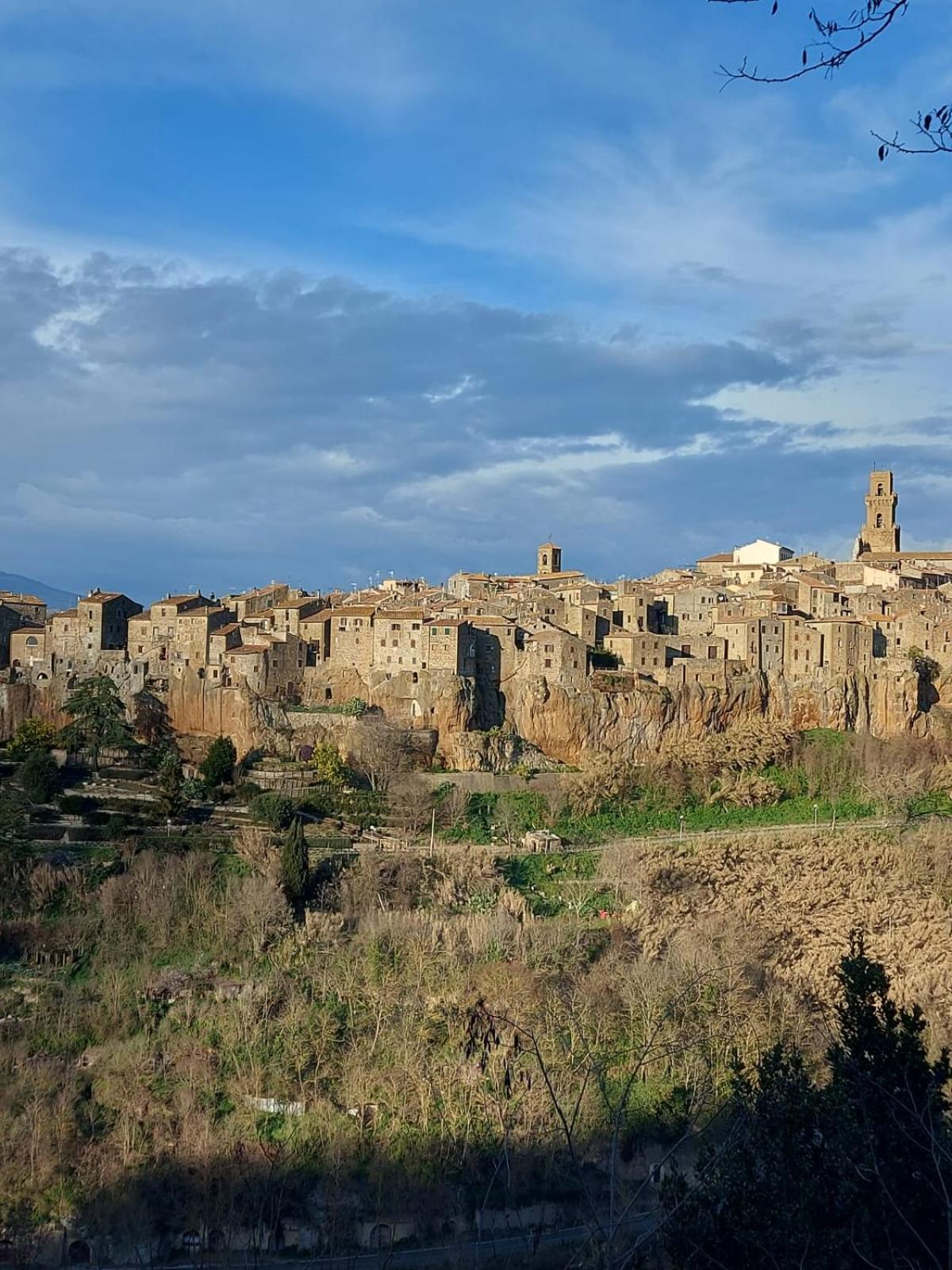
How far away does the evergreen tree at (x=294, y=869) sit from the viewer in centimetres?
2966

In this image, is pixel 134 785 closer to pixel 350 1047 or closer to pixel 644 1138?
pixel 350 1047

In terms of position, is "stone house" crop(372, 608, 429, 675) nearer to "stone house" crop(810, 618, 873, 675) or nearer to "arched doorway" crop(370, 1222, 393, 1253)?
"stone house" crop(810, 618, 873, 675)

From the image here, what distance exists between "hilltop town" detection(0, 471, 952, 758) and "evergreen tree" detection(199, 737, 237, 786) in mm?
1875

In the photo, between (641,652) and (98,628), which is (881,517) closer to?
(641,652)

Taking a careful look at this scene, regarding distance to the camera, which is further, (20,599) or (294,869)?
(20,599)

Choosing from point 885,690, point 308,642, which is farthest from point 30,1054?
point 885,690

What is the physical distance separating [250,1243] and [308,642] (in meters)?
23.4

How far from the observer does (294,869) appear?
1174 inches

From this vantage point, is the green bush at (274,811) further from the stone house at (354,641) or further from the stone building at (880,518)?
the stone building at (880,518)

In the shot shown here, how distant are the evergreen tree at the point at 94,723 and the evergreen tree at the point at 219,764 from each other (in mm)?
2605

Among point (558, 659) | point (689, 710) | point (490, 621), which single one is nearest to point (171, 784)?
point (490, 621)

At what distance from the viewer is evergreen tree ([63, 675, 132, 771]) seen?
3641cm

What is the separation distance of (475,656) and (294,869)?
11832 mm

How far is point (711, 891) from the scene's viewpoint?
3128cm
